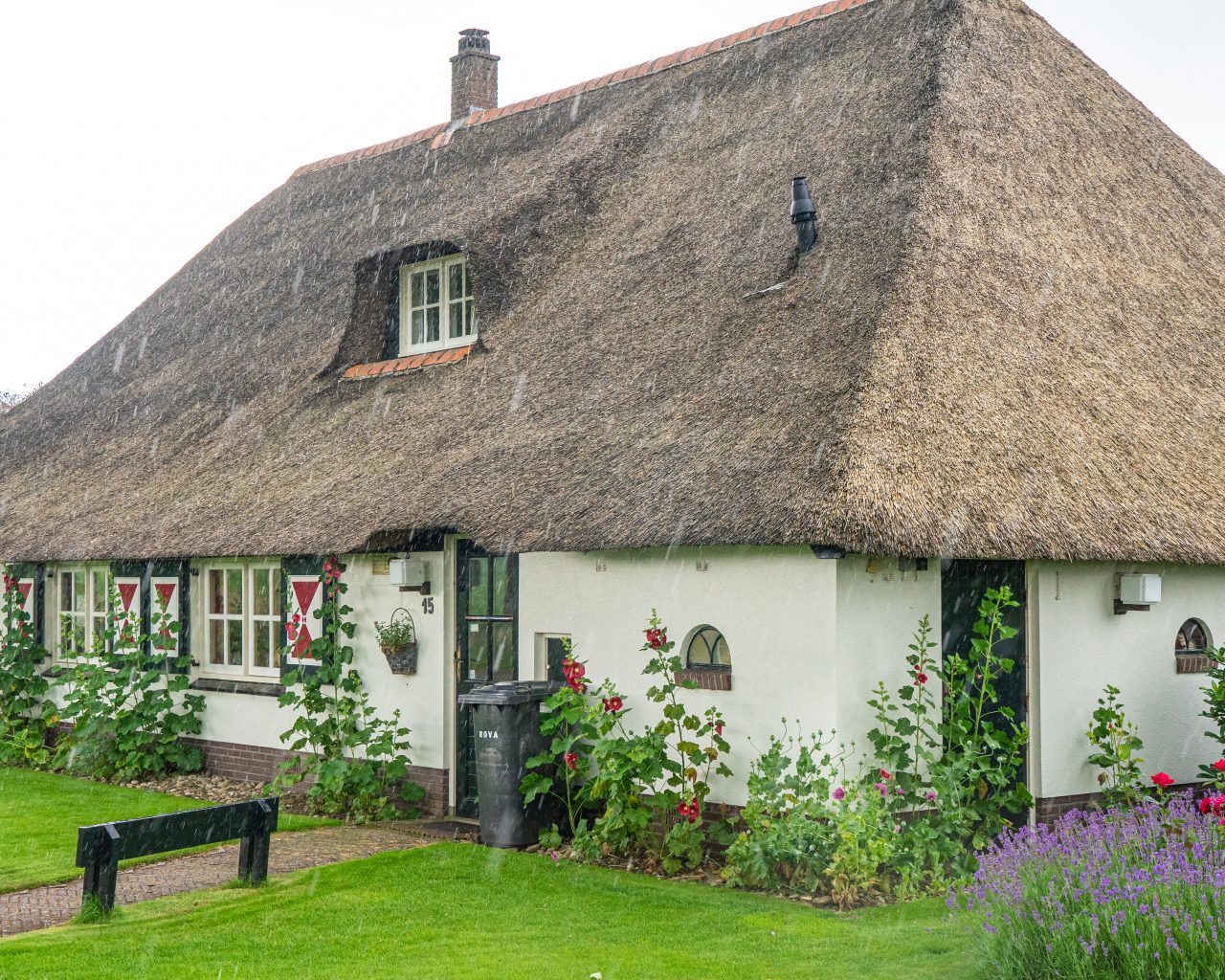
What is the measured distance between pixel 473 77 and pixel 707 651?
1152 cm

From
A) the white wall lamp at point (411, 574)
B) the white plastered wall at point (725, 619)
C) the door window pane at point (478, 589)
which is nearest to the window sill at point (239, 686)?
the white wall lamp at point (411, 574)

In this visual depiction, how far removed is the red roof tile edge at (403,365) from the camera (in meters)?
13.1

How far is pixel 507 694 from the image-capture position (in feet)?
31.9

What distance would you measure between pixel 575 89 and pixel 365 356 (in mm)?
4276

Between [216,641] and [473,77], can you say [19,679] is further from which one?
[473,77]

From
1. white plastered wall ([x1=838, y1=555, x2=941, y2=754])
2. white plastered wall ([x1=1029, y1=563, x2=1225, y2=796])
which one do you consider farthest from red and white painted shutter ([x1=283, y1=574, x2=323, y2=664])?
white plastered wall ([x1=1029, y1=563, x2=1225, y2=796])

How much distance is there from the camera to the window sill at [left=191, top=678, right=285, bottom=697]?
12.8m

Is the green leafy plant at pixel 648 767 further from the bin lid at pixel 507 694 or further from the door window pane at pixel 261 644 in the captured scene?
the door window pane at pixel 261 644

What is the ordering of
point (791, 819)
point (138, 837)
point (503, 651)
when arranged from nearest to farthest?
1. point (138, 837)
2. point (791, 819)
3. point (503, 651)

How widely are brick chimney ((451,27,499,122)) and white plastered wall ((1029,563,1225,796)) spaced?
11.5 metres

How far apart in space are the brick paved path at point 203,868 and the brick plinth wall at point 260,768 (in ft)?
1.28

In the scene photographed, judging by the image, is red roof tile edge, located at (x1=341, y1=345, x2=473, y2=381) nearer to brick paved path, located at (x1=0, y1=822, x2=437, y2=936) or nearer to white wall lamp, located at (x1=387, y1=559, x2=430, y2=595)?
white wall lamp, located at (x1=387, y1=559, x2=430, y2=595)

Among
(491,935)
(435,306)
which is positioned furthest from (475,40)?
(491,935)

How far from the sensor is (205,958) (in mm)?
6988
